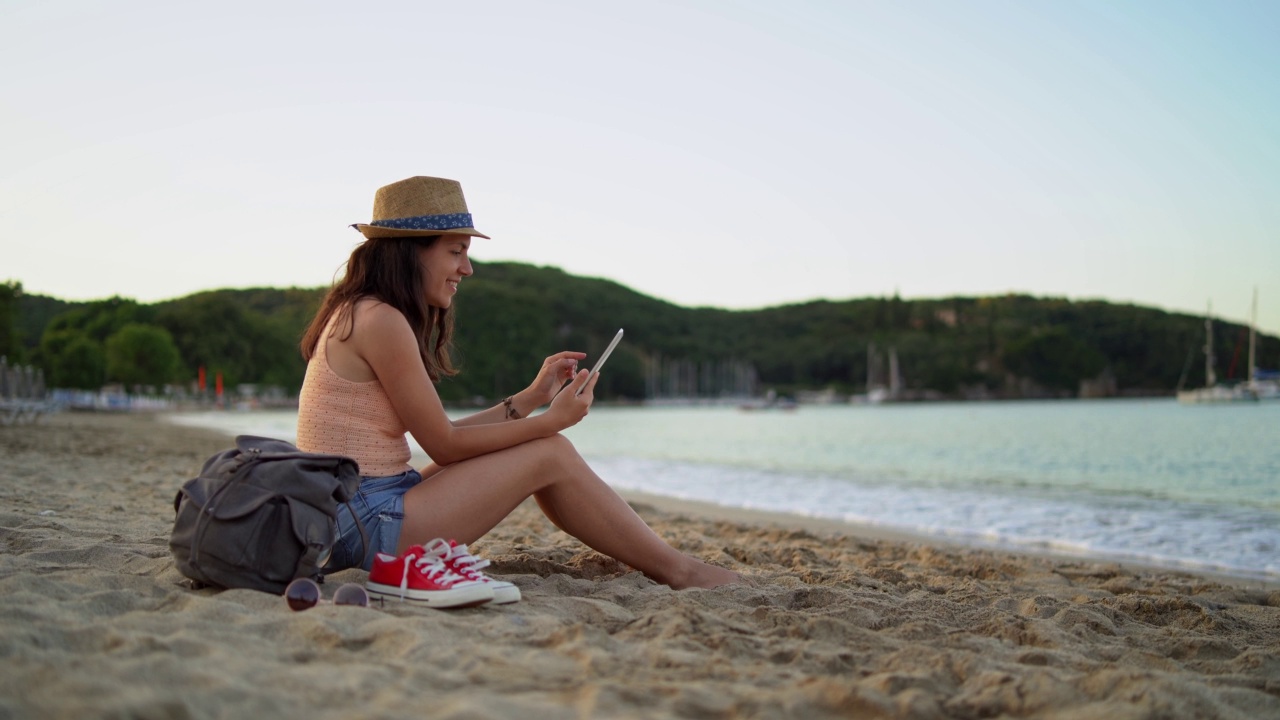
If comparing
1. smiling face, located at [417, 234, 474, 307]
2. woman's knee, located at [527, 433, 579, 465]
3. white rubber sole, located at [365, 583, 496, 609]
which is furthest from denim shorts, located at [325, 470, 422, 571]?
smiling face, located at [417, 234, 474, 307]

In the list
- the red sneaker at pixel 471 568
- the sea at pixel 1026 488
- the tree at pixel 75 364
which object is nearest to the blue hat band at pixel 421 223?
the red sneaker at pixel 471 568

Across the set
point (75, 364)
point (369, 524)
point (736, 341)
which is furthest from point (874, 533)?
point (736, 341)

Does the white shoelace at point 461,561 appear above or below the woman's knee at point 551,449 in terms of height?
below

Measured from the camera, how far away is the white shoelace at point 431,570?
259cm

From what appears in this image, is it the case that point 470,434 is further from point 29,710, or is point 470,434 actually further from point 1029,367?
point 1029,367

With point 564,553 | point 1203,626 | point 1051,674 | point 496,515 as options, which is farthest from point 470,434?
point 1203,626

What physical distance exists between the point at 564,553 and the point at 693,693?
2041 mm

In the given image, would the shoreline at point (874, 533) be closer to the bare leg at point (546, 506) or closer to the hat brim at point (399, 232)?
the bare leg at point (546, 506)

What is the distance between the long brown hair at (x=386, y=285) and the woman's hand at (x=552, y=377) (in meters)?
0.45

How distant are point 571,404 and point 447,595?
70cm

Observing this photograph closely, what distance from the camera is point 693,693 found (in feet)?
6.03

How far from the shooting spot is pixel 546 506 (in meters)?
3.14

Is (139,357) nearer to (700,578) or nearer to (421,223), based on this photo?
(421,223)

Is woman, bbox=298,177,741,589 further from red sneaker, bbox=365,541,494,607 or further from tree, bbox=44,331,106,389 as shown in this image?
tree, bbox=44,331,106,389
